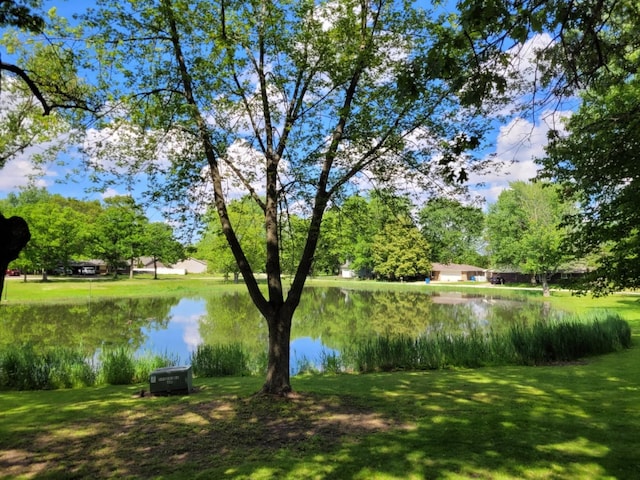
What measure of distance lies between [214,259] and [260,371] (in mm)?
43140

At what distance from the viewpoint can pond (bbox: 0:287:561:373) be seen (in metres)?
16.9

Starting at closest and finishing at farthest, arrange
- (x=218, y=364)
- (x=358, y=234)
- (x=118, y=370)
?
(x=358, y=234) < (x=118, y=370) < (x=218, y=364)

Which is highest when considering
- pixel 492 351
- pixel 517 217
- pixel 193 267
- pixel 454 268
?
pixel 517 217

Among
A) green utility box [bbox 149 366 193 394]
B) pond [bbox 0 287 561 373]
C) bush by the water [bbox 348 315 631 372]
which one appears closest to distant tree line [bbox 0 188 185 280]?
pond [bbox 0 287 561 373]

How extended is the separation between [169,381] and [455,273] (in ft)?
212

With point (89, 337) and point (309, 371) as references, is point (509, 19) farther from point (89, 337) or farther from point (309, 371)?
point (89, 337)

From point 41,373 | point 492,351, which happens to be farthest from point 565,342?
point 41,373

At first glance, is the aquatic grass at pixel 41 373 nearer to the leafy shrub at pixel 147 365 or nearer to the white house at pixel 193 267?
the leafy shrub at pixel 147 365

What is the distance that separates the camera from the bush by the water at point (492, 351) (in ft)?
35.6

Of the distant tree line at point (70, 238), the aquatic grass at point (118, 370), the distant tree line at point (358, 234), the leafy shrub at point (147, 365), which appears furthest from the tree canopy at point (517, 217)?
the aquatic grass at point (118, 370)

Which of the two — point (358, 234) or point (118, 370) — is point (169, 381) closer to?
point (118, 370)

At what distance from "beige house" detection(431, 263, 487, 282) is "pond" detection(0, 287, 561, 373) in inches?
1414

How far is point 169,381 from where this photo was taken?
295 inches

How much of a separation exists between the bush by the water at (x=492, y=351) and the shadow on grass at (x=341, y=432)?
9.15ft
